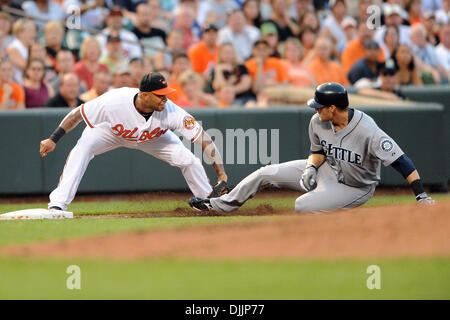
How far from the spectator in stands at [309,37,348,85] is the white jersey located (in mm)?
4885

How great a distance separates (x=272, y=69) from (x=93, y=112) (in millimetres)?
4950

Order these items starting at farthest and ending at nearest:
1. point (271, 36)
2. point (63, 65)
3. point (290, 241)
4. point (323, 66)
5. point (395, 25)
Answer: point (395, 25)
point (271, 36)
point (323, 66)
point (63, 65)
point (290, 241)

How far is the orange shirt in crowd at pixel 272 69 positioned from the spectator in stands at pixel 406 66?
6.22 ft

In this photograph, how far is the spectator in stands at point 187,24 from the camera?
520 inches

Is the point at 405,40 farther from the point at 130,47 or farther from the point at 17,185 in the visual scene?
the point at 17,185

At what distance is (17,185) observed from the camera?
989cm

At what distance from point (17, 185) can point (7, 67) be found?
1.60 m

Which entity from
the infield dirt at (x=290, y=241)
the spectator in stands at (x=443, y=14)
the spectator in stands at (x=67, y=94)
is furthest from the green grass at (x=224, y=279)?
the spectator in stands at (x=443, y=14)

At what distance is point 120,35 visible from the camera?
12.5 meters

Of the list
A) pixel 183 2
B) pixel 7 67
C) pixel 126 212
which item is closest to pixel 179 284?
pixel 126 212

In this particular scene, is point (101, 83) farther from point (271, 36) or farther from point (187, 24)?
point (271, 36)

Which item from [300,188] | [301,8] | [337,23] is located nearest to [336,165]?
[300,188]

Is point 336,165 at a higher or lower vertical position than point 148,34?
lower

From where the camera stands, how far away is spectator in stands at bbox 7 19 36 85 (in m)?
11.2
